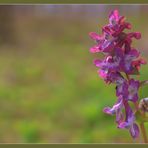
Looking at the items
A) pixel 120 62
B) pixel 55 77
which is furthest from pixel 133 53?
pixel 55 77

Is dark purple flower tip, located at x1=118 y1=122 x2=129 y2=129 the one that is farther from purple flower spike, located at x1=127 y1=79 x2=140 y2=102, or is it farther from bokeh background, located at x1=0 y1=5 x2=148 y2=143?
bokeh background, located at x1=0 y1=5 x2=148 y2=143

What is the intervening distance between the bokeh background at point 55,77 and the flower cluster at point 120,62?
0.99m

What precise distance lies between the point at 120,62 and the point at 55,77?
70.7 inches

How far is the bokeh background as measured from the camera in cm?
200

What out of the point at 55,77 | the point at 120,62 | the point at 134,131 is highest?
the point at 120,62

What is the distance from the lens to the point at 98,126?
78.7 inches

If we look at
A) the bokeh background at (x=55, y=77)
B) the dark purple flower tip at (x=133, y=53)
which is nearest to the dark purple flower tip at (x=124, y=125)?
the dark purple flower tip at (x=133, y=53)

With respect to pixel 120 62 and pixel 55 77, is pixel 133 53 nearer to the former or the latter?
pixel 120 62

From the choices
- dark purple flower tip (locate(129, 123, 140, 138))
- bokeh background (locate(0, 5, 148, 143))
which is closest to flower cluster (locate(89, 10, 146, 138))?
dark purple flower tip (locate(129, 123, 140, 138))

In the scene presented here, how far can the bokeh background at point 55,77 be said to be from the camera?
2.00m

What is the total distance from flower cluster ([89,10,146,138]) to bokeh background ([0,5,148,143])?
38.9 inches

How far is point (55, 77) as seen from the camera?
255 cm

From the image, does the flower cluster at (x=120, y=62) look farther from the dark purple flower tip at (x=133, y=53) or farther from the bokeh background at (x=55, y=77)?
the bokeh background at (x=55, y=77)

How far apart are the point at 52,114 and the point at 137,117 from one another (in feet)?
4.51
